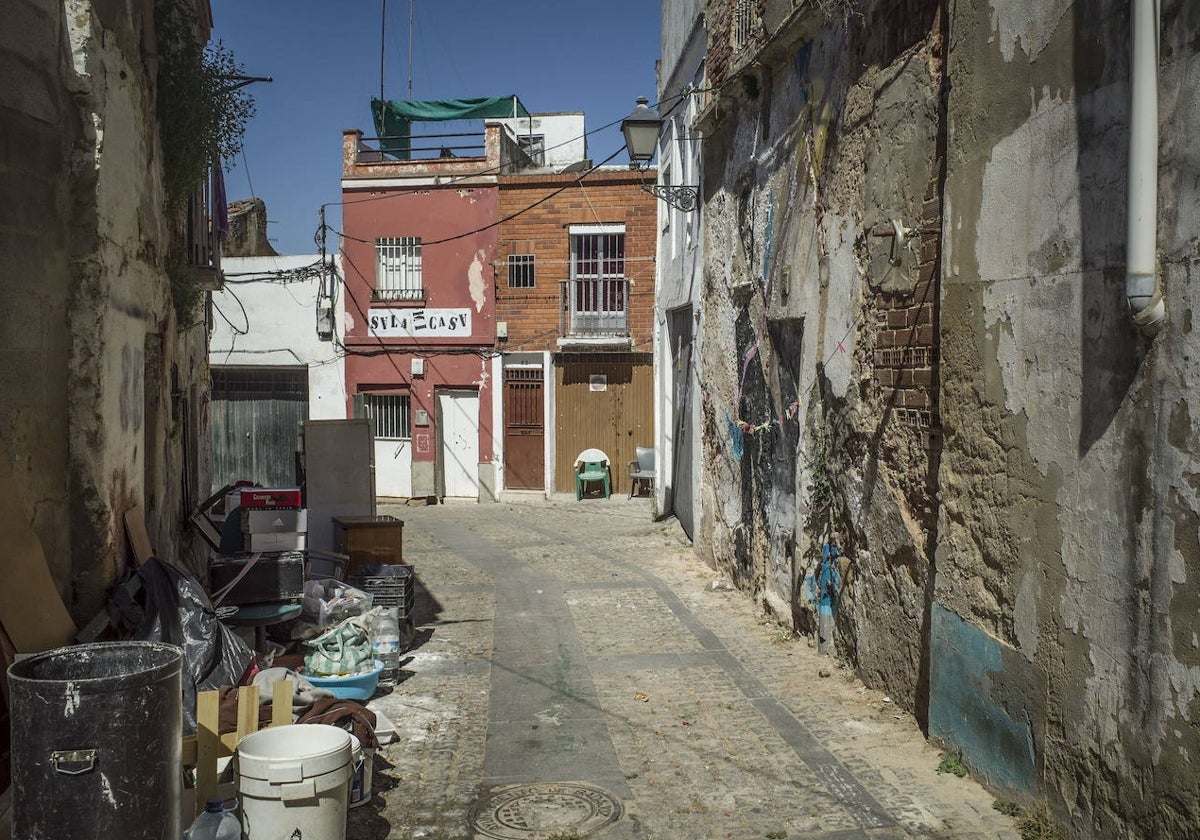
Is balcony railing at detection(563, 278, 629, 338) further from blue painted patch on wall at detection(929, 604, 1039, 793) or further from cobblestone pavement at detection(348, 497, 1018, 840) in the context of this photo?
blue painted patch on wall at detection(929, 604, 1039, 793)

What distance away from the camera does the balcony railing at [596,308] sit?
64.4 feet

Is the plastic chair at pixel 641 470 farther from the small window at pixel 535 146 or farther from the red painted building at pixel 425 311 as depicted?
the small window at pixel 535 146

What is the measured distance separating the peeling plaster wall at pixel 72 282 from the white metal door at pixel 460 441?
13371mm

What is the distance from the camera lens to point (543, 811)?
496 cm

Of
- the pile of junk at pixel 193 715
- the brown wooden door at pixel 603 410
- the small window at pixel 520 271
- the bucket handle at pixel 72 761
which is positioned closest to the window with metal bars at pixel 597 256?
the small window at pixel 520 271

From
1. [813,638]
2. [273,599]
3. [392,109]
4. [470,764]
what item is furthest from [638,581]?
[392,109]

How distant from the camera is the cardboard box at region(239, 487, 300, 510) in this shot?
8.01m

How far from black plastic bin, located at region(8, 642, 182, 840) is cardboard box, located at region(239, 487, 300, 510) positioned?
4239 mm

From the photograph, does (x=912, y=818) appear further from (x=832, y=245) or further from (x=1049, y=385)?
(x=832, y=245)

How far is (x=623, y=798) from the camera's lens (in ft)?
16.8

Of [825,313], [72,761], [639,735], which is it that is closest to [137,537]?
[72,761]

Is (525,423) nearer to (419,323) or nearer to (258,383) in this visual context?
(419,323)

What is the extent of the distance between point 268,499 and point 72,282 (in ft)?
9.09

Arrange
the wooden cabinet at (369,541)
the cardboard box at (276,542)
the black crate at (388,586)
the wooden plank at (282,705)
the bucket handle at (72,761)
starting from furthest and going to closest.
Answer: the wooden cabinet at (369,541), the black crate at (388,586), the cardboard box at (276,542), the wooden plank at (282,705), the bucket handle at (72,761)
